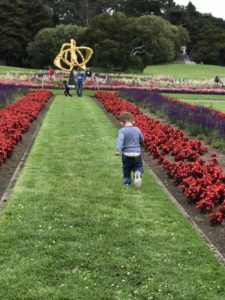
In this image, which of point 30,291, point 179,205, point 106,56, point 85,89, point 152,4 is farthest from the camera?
point 152,4

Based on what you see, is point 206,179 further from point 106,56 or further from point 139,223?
point 106,56

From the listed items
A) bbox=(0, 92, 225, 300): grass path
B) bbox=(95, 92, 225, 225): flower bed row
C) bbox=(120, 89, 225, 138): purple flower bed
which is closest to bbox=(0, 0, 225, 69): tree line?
bbox=(120, 89, 225, 138): purple flower bed

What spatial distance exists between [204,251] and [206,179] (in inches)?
98.8

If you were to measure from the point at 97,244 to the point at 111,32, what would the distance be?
5743 centimetres

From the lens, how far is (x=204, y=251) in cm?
548

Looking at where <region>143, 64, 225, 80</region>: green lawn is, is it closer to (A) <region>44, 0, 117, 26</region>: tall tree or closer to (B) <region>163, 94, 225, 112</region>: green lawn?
(A) <region>44, 0, 117, 26</region>: tall tree

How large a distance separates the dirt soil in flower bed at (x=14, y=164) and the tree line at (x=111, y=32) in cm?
4632

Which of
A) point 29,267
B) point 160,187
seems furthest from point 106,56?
point 29,267

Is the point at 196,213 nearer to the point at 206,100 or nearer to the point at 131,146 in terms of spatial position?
the point at 131,146

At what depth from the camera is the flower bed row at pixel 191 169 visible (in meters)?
7.11

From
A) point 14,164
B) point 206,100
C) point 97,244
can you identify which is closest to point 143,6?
point 206,100

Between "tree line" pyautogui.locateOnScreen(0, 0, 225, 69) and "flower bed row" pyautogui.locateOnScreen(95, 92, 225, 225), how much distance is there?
48.0m

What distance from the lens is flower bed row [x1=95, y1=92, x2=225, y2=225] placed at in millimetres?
7109

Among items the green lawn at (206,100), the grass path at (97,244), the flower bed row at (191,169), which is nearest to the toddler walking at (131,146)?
the grass path at (97,244)
